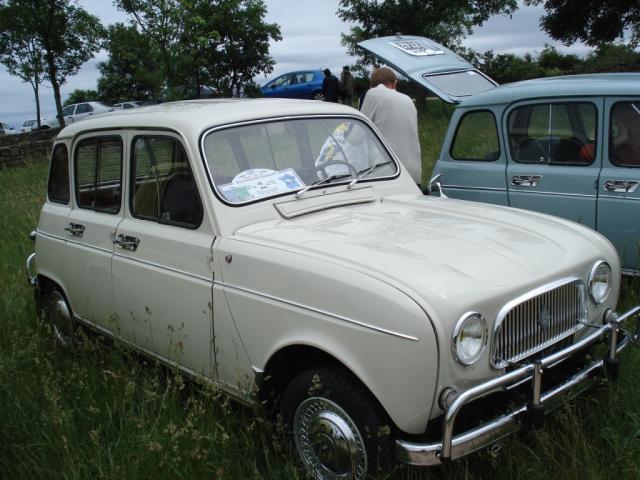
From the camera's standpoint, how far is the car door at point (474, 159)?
566 cm

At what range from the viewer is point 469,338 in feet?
8.20

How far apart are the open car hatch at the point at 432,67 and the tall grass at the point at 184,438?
3.84m

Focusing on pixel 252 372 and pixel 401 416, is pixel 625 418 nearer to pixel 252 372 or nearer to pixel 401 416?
pixel 401 416

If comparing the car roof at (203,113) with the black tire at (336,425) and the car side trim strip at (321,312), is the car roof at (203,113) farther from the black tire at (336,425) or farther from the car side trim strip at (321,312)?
the black tire at (336,425)

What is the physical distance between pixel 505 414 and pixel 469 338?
384 mm

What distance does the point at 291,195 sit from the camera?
146 inches

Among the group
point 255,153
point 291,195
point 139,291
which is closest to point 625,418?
point 291,195

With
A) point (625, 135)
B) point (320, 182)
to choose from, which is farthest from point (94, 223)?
point (625, 135)

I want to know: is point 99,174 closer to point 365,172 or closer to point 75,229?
point 75,229

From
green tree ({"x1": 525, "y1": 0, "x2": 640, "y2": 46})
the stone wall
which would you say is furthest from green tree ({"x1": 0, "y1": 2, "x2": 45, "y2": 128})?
green tree ({"x1": 525, "y1": 0, "x2": 640, "y2": 46})

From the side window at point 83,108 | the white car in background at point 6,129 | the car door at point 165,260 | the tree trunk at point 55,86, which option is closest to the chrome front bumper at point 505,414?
the car door at point 165,260

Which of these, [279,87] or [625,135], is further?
[279,87]

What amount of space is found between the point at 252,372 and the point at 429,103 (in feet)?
57.6

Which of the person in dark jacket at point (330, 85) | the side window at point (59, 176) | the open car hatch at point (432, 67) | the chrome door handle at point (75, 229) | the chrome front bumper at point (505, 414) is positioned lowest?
the chrome front bumper at point (505, 414)
